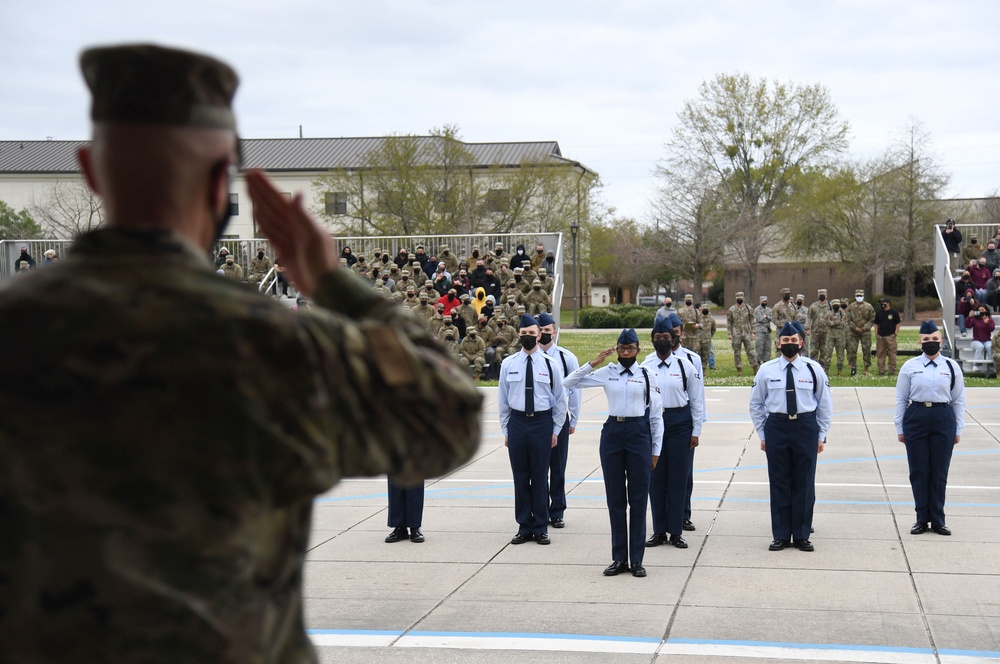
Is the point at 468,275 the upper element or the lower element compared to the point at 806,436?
upper

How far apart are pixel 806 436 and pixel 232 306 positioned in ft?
30.0

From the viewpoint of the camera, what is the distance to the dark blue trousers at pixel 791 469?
32.8ft

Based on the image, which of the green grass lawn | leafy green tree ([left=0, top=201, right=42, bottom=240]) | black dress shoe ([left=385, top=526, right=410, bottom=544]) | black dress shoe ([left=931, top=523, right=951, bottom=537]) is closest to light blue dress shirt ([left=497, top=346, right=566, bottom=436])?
black dress shoe ([left=385, top=526, right=410, bottom=544])

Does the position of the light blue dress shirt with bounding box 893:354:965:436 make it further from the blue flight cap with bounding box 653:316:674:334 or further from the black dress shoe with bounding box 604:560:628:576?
the black dress shoe with bounding box 604:560:628:576

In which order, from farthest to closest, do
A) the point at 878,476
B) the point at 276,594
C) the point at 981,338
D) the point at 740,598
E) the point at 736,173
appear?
the point at 736,173 → the point at 981,338 → the point at 878,476 → the point at 740,598 → the point at 276,594

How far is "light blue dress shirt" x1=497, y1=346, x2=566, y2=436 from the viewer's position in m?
10.9

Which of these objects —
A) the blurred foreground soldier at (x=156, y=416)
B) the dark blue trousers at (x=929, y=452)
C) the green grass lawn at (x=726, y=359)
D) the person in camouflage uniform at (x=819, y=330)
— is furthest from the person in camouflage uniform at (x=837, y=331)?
the blurred foreground soldier at (x=156, y=416)

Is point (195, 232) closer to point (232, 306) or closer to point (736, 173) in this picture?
point (232, 306)

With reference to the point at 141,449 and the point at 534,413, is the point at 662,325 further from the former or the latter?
the point at 141,449

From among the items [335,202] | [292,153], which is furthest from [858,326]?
[292,153]

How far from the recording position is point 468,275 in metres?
30.0

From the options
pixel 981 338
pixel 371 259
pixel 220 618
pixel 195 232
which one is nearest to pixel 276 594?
pixel 220 618

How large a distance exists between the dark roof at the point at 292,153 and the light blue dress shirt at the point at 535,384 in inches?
2242

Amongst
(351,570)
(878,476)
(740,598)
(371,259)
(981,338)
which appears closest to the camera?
(740,598)
